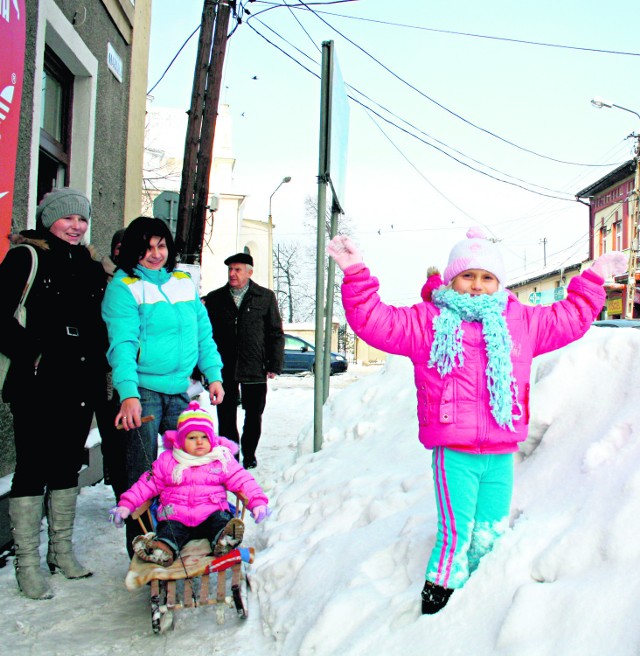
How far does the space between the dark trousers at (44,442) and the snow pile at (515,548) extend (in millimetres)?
1111

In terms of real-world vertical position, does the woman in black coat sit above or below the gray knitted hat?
below

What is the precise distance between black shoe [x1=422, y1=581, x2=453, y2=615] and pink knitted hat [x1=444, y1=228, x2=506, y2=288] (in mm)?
1138

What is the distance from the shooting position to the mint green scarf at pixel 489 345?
97.3 inches

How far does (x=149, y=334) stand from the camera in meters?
3.36

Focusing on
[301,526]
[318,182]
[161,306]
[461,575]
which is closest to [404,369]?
[318,182]

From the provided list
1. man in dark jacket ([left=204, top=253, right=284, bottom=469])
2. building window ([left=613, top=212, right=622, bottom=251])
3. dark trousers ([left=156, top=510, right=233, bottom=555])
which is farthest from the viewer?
building window ([left=613, top=212, right=622, bottom=251])

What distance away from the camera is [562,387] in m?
3.43

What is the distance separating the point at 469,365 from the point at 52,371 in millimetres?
1985

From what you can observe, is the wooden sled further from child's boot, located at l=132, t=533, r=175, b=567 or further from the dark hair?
the dark hair

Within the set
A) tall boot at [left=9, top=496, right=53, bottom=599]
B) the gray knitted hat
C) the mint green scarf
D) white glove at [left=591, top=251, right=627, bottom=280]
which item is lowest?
tall boot at [left=9, top=496, right=53, bottom=599]

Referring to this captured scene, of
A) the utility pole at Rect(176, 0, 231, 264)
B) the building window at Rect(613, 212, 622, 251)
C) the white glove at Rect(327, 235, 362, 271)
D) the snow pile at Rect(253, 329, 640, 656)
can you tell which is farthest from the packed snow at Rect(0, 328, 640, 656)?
the building window at Rect(613, 212, 622, 251)

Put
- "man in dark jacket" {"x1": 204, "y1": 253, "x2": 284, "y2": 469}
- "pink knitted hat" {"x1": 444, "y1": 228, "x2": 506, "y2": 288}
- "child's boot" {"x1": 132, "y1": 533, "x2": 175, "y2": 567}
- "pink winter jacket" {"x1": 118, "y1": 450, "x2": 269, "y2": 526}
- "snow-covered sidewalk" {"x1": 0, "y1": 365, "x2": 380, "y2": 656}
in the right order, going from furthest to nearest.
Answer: "man in dark jacket" {"x1": 204, "y1": 253, "x2": 284, "y2": 469}, "pink winter jacket" {"x1": 118, "y1": 450, "x2": 269, "y2": 526}, "child's boot" {"x1": 132, "y1": 533, "x2": 175, "y2": 567}, "snow-covered sidewalk" {"x1": 0, "y1": 365, "x2": 380, "y2": 656}, "pink knitted hat" {"x1": 444, "y1": 228, "x2": 506, "y2": 288}

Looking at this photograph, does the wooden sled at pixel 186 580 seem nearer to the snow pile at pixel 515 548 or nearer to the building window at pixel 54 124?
the snow pile at pixel 515 548

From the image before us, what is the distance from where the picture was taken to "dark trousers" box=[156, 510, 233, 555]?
9.99 feet
